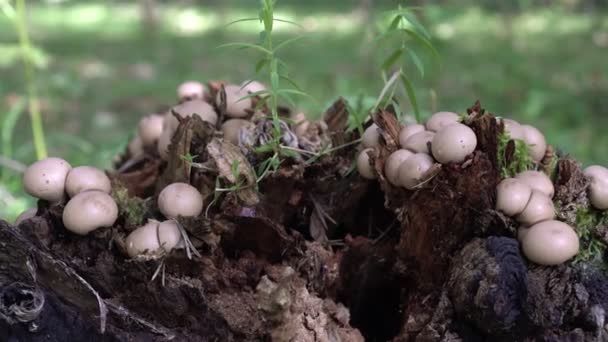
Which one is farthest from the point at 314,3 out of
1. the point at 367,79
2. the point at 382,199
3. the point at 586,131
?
the point at 382,199

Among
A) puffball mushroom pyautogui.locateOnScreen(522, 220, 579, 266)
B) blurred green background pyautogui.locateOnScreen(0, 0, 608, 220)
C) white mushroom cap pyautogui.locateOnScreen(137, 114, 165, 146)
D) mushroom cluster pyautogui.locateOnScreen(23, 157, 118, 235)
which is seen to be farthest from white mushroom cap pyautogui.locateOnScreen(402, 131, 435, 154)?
blurred green background pyautogui.locateOnScreen(0, 0, 608, 220)

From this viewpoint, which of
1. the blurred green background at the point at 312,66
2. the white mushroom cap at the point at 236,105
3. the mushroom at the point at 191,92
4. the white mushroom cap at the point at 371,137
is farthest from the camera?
the blurred green background at the point at 312,66

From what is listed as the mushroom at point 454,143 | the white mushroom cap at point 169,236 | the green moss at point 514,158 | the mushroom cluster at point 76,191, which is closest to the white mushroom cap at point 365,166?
the mushroom at point 454,143

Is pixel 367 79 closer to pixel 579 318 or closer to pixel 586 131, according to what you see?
pixel 586 131

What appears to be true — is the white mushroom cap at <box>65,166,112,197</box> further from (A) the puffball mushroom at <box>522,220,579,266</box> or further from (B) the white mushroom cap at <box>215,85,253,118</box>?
(A) the puffball mushroom at <box>522,220,579,266</box>

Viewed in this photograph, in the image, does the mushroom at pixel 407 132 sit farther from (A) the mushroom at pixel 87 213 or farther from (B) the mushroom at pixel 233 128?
(A) the mushroom at pixel 87 213

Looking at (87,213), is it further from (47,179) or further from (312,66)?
(312,66)

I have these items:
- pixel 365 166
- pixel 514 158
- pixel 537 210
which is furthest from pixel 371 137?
pixel 537 210
